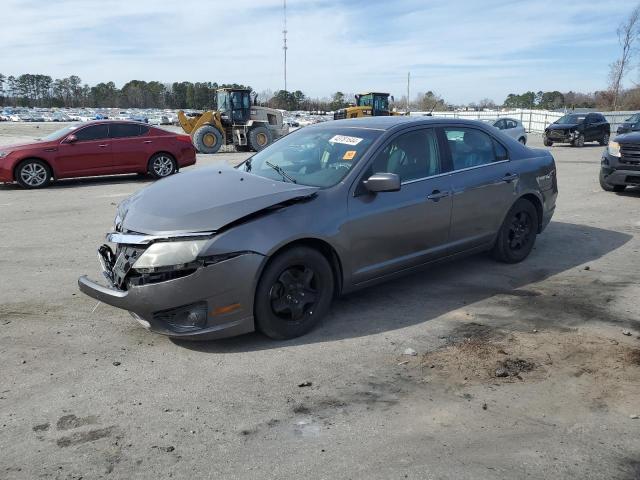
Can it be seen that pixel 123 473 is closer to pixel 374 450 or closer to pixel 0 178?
pixel 374 450

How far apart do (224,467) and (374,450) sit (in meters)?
0.78

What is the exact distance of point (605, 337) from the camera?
4340mm

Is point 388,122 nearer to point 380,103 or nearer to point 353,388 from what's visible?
point 353,388

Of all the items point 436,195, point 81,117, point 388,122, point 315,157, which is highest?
point 81,117

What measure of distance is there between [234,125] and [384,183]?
21.0 m

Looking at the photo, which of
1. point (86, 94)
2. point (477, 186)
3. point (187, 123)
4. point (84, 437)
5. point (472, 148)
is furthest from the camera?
point (86, 94)

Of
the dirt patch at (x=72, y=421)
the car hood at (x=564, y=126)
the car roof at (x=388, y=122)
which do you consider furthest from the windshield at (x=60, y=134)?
the car hood at (x=564, y=126)

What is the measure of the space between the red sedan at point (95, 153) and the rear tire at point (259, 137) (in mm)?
9820

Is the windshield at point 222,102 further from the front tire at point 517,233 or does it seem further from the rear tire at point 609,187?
the front tire at point 517,233

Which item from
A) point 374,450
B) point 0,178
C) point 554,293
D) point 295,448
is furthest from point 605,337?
point 0,178

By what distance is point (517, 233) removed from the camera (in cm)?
626

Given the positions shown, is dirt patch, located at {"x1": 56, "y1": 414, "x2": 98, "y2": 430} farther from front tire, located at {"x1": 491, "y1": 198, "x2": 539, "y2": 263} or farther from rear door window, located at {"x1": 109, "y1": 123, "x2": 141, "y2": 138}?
rear door window, located at {"x1": 109, "y1": 123, "x2": 141, "y2": 138}

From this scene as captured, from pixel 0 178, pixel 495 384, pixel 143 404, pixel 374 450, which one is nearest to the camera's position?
pixel 374 450

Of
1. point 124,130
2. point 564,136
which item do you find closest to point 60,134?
point 124,130
